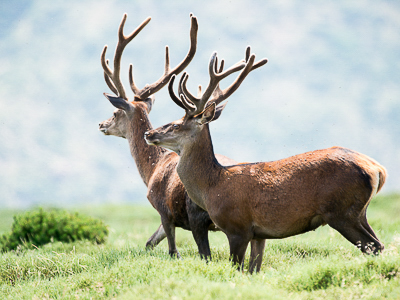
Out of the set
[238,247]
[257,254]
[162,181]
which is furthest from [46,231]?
[238,247]

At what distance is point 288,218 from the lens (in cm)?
541

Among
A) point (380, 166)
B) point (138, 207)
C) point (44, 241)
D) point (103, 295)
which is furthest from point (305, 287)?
point (138, 207)

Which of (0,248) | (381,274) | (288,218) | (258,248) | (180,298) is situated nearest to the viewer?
(180,298)

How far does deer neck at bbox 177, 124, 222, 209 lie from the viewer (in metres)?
5.96

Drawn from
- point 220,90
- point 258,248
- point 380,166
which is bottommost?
point 258,248

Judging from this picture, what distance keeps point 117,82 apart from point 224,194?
3.28m

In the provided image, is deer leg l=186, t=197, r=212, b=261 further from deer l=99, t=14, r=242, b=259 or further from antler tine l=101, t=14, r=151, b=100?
antler tine l=101, t=14, r=151, b=100

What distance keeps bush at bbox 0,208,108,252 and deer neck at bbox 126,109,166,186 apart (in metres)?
3.39

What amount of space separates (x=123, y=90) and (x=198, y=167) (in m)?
2.68

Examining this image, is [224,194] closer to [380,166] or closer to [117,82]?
[380,166]

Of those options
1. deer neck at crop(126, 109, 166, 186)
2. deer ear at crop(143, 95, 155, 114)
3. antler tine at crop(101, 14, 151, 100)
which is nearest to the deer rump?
deer neck at crop(126, 109, 166, 186)

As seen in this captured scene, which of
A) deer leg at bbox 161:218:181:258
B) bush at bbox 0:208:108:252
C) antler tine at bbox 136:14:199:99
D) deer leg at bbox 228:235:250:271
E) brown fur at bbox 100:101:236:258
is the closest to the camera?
deer leg at bbox 228:235:250:271

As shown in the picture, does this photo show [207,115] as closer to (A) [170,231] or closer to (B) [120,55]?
(A) [170,231]

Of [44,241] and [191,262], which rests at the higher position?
[191,262]
